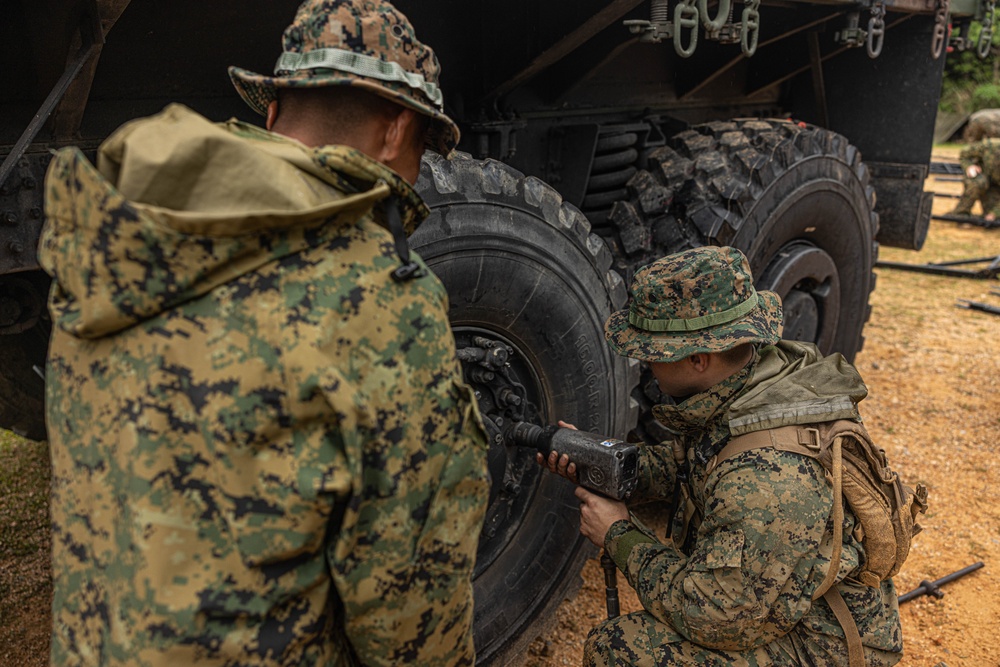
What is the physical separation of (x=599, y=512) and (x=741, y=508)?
0.49 metres

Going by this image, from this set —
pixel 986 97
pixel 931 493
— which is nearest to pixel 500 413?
pixel 931 493

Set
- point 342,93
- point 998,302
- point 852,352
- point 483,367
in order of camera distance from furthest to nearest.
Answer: point 998,302
point 852,352
point 483,367
point 342,93

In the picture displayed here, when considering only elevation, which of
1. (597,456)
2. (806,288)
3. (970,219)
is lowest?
A: (970,219)

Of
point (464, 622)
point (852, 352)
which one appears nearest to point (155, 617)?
point (464, 622)

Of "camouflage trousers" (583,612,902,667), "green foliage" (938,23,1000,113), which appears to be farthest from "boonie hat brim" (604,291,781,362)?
"green foliage" (938,23,1000,113)

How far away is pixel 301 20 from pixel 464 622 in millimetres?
1117

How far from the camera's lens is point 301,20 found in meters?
1.56

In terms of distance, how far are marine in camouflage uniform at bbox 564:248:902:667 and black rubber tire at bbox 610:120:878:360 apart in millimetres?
972

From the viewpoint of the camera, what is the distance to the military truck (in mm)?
2148

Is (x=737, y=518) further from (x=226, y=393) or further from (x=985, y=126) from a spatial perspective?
(x=985, y=126)

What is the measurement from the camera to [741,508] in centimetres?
200

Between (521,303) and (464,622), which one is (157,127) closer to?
(464,622)

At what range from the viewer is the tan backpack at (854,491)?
207cm

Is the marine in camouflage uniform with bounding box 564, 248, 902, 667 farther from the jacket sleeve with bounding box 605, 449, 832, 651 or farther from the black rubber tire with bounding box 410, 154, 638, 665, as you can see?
the black rubber tire with bounding box 410, 154, 638, 665
